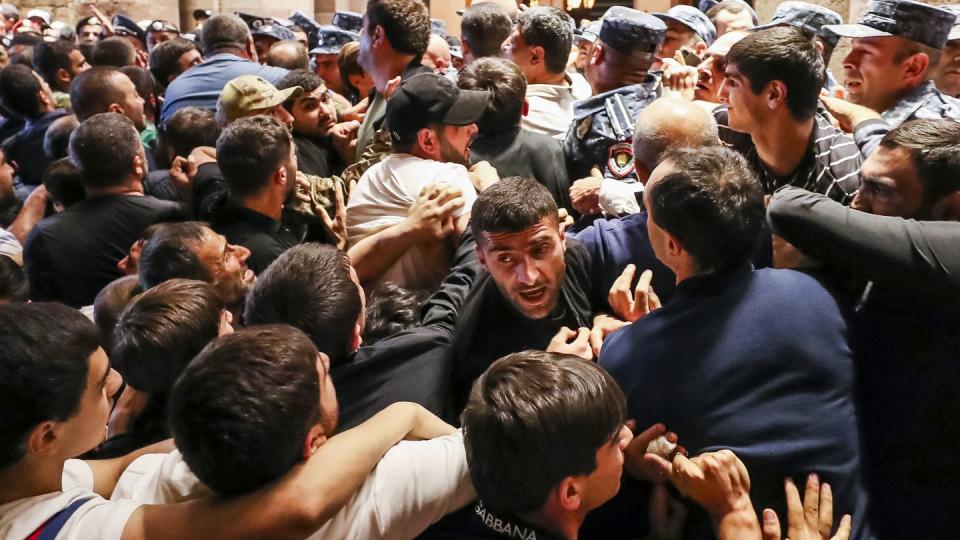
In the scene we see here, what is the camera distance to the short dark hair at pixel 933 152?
1907 millimetres

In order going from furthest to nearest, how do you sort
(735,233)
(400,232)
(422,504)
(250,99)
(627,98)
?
(250,99) → (627,98) → (400,232) → (735,233) → (422,504)

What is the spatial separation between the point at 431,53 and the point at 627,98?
1.81 meters

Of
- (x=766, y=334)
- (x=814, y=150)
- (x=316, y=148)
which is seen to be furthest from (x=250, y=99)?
(x=766, y=334)

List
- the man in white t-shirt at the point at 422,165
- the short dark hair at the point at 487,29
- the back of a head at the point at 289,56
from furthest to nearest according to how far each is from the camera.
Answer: the back of a head at the point at 289,56, the short dark hair at the point at 487,29, the man in white t-shirt at the point at 422,165

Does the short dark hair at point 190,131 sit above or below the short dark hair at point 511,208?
below

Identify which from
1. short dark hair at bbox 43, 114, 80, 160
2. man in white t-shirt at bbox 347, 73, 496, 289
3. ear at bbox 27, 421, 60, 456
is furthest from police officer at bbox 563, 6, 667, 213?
short dark hair at bbox 43, 114, 80, 160

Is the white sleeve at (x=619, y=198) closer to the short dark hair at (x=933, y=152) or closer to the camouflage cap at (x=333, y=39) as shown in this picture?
the short dark hair at (x=933, y=152)

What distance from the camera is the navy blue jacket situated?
1.80 metres

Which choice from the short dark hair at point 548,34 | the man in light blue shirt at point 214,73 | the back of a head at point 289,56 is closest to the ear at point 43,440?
the short dark hair at point 548,34

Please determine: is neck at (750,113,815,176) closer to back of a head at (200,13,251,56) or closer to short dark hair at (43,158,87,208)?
short dark hair at (43,158,87,208)

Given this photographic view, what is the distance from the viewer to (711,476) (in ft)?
5.80

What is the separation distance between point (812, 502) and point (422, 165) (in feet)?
5.47

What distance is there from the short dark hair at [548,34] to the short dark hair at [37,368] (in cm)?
287

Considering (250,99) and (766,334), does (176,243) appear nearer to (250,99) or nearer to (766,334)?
(250,99)
